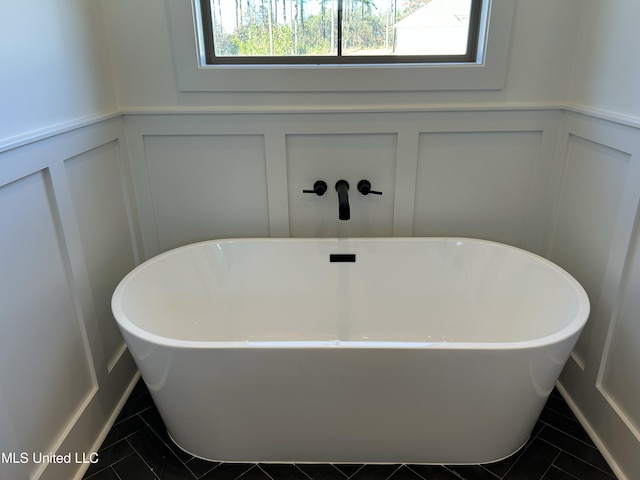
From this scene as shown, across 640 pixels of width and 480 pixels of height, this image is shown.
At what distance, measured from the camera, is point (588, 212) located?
1.65 metres

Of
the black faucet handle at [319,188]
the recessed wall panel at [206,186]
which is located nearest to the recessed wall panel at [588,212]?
the black faucet handle at [319,188]

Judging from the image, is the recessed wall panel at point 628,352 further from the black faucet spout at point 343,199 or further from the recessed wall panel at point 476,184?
the black faucet spout at point 343,199

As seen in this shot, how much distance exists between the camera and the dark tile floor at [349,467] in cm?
145

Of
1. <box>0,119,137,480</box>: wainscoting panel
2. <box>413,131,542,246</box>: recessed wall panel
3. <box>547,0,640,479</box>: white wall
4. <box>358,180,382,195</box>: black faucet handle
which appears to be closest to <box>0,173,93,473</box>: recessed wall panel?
<box>0,119,137,480</box>: wainscoting panel

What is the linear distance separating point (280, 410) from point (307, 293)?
0.65 meters

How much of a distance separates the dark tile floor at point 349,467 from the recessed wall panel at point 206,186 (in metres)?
0.86

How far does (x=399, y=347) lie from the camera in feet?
3.98

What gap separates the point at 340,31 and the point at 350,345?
1.32m

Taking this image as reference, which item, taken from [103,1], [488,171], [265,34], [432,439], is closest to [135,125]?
[103,1]

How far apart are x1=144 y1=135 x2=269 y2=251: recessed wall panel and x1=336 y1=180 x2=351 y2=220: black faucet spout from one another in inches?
13.4

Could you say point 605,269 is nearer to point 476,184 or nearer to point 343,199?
point 476,184

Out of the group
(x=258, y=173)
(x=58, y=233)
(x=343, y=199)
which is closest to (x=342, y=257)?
(x=343, y=199)

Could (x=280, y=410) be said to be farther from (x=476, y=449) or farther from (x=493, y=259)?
(x=493, y=259)

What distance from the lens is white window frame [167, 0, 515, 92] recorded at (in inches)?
67.3
